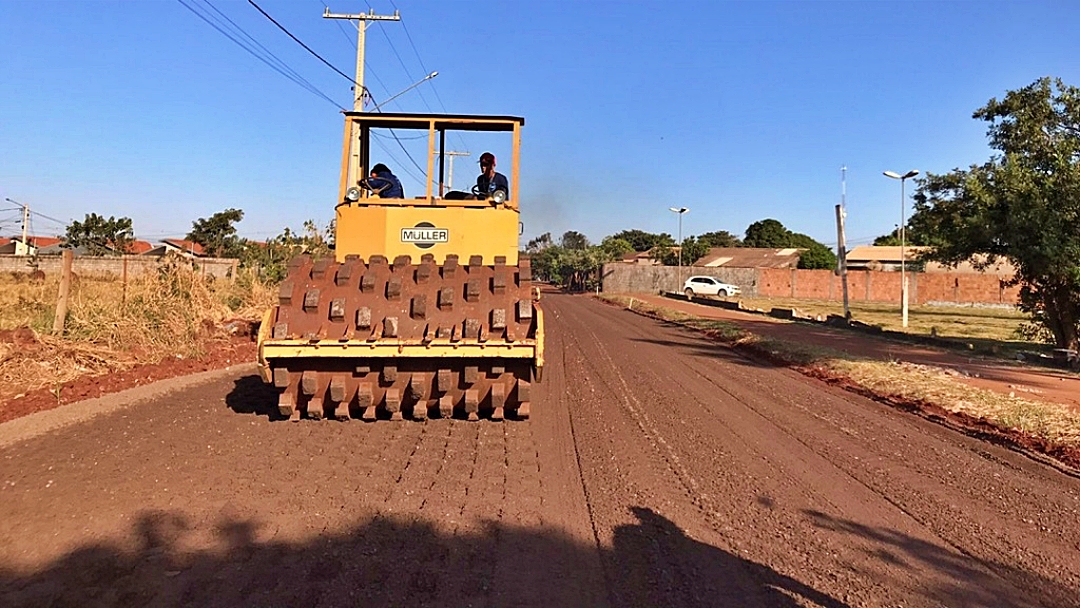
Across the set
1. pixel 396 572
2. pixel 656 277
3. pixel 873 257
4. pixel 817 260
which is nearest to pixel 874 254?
pixel 873 257

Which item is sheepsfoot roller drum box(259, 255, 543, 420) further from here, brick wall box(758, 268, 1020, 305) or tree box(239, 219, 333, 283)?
brick wall box(758, 268, 1020, 305)

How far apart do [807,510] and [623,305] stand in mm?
32585

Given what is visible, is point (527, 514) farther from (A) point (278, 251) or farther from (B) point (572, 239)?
(B) point (572, 239)

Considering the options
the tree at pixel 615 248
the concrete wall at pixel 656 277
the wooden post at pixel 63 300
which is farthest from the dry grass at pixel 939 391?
the tree at pixel 615 248

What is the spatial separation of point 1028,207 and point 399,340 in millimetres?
12525

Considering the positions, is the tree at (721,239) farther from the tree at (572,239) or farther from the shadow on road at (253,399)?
the shadow on road at (253,399)

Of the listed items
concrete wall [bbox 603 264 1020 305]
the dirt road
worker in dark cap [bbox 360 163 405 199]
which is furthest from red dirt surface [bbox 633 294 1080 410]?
concrete wall [bbox 603 264 1020 305]

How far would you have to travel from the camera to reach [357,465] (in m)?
5.18

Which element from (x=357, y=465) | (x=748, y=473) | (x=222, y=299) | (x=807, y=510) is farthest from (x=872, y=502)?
(x=222, y=299)

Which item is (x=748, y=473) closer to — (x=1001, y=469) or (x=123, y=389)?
(x=1001, y=469)

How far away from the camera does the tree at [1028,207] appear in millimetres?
12297

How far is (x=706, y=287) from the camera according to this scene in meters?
48.9

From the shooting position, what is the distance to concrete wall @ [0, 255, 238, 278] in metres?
14.5

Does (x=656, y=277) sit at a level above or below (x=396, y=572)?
above
